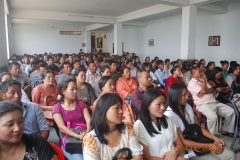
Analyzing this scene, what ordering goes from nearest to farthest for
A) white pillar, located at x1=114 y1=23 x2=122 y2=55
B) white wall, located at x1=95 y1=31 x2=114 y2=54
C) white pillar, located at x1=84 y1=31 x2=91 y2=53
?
white pillar, located at x1=114 y1=23 x2=122 y2=55 < white pillar, located at x1=84 y1=31 x2=91 y2=53 < white wall, located at x1=95 y1=31 x2=114 y2=54

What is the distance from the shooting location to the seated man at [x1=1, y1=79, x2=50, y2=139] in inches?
70.2

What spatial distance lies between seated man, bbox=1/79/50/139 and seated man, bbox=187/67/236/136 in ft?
7.15

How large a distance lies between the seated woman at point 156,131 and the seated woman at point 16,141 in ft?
2.21

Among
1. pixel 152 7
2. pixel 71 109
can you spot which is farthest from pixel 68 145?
pixel 152 7

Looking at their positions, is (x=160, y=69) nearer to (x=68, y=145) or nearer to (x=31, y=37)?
(x=68, y=145)

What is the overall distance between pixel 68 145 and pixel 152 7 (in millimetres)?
7300

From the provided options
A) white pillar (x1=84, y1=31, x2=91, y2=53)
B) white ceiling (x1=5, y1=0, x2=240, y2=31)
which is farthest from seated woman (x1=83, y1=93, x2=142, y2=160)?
white pillar (x1=84, y1=31, x2=91, y2=53)

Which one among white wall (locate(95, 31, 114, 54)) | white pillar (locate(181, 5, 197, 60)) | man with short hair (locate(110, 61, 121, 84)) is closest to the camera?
man with short hair (locate(110, 61, 121, 84))

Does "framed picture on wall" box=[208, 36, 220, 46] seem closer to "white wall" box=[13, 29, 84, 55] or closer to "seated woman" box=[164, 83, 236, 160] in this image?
"seated woman" box=[164, 83, 236, 160]

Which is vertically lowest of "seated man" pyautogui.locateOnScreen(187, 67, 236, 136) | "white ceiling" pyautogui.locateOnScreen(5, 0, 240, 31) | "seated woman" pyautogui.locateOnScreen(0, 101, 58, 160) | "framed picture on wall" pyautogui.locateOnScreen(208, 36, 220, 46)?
"seated man" pyautogui.locateOnScreen(187, 67, 236, 136)

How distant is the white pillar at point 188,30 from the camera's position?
648cm

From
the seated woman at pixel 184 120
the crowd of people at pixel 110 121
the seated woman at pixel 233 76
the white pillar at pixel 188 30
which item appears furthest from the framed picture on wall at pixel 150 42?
the seated woman at pixel 184 120

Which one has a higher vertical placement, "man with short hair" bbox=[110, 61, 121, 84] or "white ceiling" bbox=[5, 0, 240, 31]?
"white ceiling" bbox=[5, 0, 240, 31]

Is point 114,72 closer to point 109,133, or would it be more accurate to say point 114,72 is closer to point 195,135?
point 195,135
